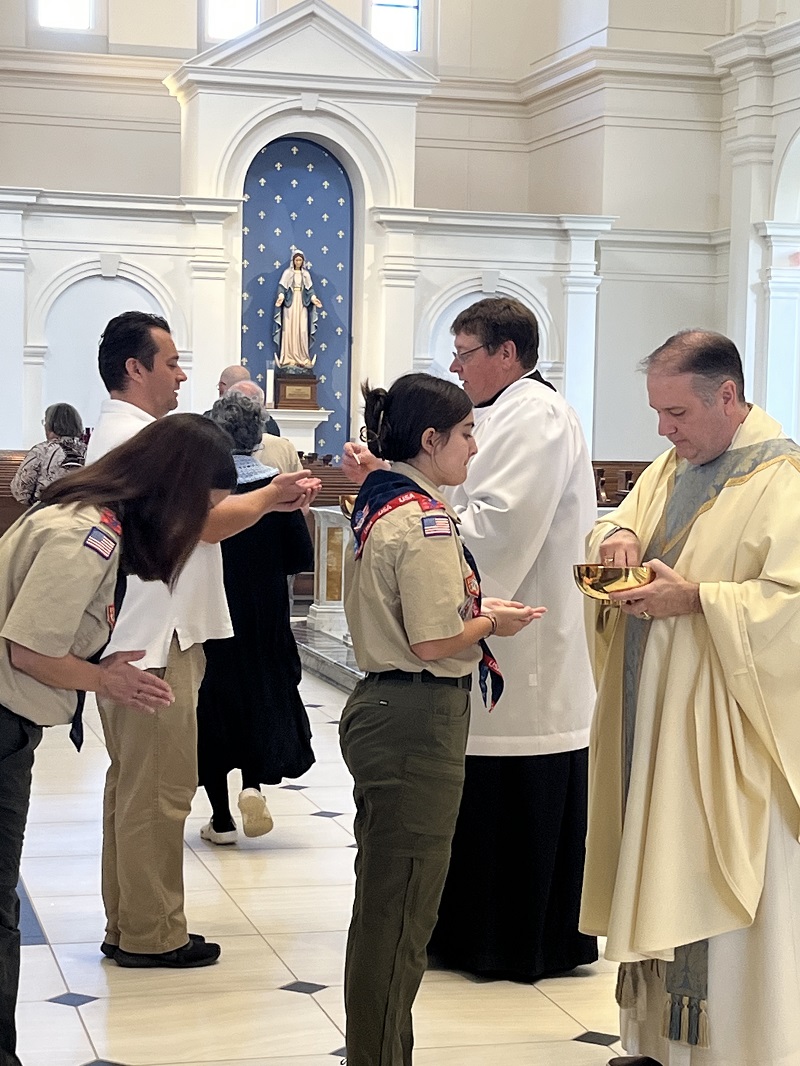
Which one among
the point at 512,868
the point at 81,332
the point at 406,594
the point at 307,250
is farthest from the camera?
the point at 307,250

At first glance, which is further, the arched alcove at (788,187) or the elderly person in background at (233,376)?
the arched alcove at (788,187)

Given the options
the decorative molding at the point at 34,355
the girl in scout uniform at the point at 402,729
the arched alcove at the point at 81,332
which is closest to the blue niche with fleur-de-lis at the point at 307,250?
the arched alcove at the point at 81,332

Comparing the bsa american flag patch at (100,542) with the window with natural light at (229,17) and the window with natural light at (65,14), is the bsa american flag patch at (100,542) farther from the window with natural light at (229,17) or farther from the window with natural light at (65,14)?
the window with natural light at (229,17)

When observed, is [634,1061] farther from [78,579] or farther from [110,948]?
[78,579]

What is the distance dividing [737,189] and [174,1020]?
1662 cm

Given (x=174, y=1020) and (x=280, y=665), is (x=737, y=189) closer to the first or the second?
(x=280, y=665)

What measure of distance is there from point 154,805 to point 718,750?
1793mm

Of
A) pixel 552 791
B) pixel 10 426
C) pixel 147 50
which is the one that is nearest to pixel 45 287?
pixel 10 426

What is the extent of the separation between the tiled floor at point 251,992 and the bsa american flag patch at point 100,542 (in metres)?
1.47

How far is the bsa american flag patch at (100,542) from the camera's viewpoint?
309cm

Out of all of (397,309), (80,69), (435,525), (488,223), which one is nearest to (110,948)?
(435,525)

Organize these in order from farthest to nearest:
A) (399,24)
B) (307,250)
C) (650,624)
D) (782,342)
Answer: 1. (399,24)
2. (307,250)
3. (782,342)
4. (650,624)

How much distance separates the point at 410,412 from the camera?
3367 mm

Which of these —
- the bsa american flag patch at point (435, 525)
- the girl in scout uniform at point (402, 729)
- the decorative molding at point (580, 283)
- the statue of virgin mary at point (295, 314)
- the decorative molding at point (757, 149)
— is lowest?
the girl in scout uniform at point (402, 729)
